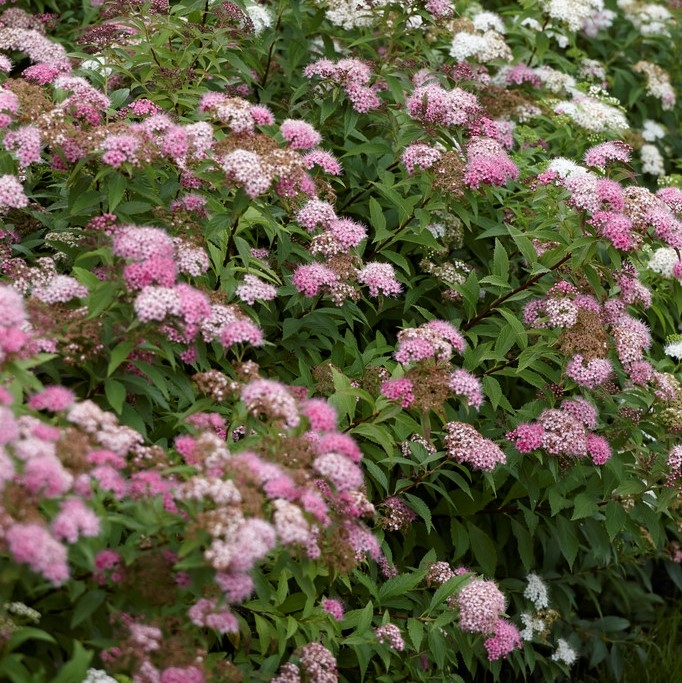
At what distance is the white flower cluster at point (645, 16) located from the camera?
745 centimetres

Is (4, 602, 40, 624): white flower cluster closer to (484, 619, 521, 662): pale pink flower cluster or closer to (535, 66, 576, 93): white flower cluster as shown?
(484, 619, 521, 662): pale pink flower cluster

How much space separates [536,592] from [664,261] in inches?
66.7

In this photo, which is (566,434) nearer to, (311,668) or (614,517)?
A: (614,517)

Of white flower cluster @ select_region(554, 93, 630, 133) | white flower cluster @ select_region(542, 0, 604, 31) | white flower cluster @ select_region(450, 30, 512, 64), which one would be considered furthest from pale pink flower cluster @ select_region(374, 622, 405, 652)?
→ white flower cluster @ select_region(542, 0, 604, 31)

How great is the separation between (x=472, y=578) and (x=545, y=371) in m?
0.93

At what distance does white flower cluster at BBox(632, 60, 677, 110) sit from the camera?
280 inches

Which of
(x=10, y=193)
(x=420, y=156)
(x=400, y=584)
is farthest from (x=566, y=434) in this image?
(x=10, y=193)

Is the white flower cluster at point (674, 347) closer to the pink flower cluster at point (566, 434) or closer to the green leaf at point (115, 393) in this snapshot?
the pink flower cluster at point (566, 434)

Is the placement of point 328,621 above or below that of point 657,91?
below

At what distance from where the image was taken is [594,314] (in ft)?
14.2

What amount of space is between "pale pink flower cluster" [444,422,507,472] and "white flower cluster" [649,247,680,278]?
4.56 ft

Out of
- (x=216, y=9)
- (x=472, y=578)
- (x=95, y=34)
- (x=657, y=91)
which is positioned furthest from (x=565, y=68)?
(x=472, y=578)

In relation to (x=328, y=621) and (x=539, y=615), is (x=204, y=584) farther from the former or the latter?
(x=539, y=615)

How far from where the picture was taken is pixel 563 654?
5.00 meters
